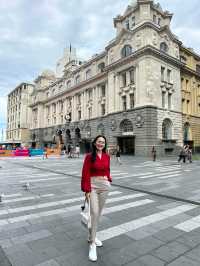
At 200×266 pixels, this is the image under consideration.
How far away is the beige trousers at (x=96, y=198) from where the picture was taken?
337cm

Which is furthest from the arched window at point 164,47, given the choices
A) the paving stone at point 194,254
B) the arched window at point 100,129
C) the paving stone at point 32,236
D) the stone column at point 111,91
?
the paving stone at point 32,236

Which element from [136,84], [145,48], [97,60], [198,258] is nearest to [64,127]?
[97,60]

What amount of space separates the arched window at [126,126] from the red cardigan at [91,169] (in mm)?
29781

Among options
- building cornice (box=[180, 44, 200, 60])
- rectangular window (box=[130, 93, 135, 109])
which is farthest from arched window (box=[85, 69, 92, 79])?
building cornice (box=[180, 44, 200, 60])

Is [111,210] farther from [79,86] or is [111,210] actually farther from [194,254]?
[79,86]

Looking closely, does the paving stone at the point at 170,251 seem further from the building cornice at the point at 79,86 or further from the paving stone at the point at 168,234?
the building cornice at the point at 79,86

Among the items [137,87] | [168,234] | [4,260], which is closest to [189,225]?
[168,234]

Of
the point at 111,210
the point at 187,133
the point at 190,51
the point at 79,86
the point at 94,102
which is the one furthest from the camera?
the point at 79,86

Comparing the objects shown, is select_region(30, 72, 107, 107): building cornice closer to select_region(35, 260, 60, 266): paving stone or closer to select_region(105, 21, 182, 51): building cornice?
select_region(105, 21, 182, 51): building cornice

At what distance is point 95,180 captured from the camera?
3.48 m

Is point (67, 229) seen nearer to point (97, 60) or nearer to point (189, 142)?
point (189, 142)

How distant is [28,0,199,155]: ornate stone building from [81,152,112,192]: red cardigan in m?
26.3

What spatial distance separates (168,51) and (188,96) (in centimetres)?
980

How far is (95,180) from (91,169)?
7.8 inches
